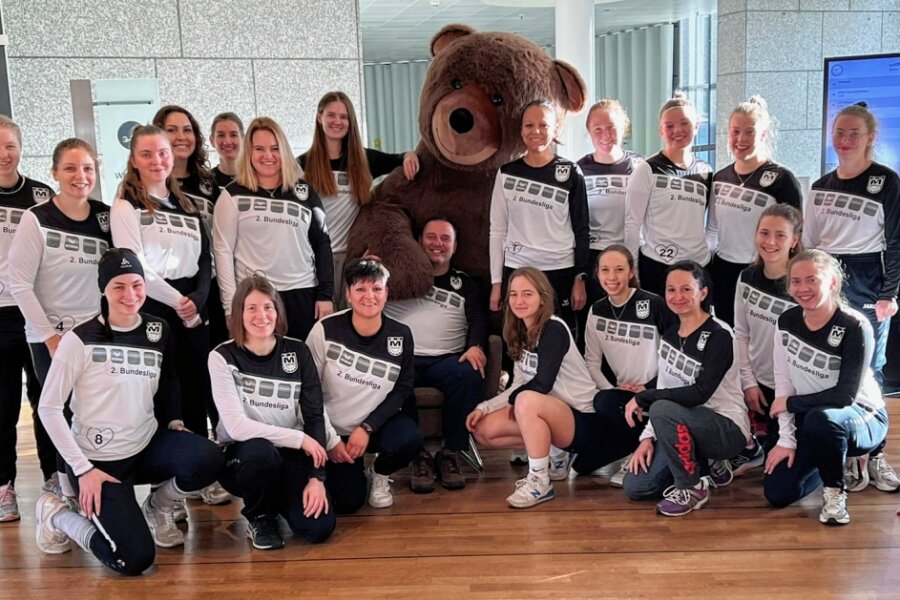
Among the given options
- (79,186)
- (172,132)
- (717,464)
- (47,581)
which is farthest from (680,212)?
(47,581)

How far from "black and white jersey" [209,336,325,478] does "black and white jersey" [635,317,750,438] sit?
1.12 metres

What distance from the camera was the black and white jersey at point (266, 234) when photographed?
9.87 ft

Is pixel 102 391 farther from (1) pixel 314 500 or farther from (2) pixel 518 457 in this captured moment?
(2) pixel 518 457

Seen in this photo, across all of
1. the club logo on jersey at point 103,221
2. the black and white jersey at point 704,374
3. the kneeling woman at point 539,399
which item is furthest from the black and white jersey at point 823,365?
the club logo on jersey at point 103,221

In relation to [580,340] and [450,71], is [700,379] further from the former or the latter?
[450,71]

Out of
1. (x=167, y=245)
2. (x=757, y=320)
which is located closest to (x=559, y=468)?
(x=757, y=320)

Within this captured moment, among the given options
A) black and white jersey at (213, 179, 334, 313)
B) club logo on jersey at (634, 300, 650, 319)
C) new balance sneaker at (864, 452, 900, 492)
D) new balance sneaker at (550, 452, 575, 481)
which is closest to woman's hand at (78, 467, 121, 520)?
black and white jersey at (213, 179, 334, 313)

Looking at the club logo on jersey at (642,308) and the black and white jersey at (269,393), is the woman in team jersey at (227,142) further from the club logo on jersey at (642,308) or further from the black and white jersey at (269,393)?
the club logo on jersey at (642,308)

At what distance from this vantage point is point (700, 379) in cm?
281

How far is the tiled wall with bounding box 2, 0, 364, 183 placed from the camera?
4285mm

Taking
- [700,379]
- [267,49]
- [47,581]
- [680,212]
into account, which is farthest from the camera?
[267,49]

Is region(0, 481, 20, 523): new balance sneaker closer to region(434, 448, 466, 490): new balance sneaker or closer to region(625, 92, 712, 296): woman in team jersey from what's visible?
region(434, 448, 466, 490): new balance sneaker

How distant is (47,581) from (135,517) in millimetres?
301

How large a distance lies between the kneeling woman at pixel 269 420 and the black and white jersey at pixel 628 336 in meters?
1.04
